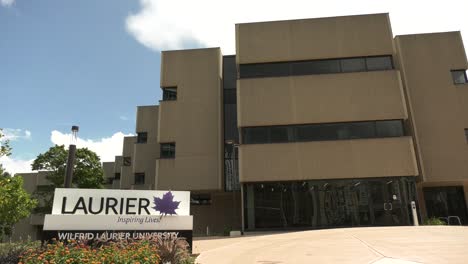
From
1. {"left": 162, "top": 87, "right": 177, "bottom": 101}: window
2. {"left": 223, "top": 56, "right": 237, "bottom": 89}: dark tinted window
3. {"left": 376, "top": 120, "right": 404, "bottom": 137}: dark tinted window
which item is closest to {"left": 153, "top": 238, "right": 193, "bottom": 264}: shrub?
{"left": 376, "top": 120, "right": 404, "bottom": 137}: dark tinted window

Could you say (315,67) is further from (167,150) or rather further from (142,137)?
(142,137)

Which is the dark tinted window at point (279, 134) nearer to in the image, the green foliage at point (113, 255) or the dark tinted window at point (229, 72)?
the dark tinted window at point (229, 72)

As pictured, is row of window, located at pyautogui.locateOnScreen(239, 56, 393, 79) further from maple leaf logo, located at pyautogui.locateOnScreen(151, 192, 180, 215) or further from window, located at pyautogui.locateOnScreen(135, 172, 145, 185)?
maple leaf logo, located at pyautogui.locateOnScreen(151, 192, 180, 215)

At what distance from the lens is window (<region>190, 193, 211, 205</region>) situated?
3388 centimetres

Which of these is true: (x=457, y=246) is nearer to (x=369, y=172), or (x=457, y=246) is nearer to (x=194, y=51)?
(x=369, y=172)

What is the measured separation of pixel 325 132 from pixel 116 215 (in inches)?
761

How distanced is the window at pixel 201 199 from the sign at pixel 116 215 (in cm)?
2006

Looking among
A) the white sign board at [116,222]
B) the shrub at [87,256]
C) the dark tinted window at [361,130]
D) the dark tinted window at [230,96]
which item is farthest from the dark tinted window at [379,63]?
the shrub at [87,256]

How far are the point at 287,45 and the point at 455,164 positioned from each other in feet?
54.2

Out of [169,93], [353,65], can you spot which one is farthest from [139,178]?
[353,65]

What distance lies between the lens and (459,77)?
3081cm

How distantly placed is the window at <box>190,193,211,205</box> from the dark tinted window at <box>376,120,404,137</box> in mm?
15988

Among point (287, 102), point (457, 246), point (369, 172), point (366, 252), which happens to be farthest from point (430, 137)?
point (366, 252)

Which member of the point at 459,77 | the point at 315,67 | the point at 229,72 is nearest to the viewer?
the point at 315,67
